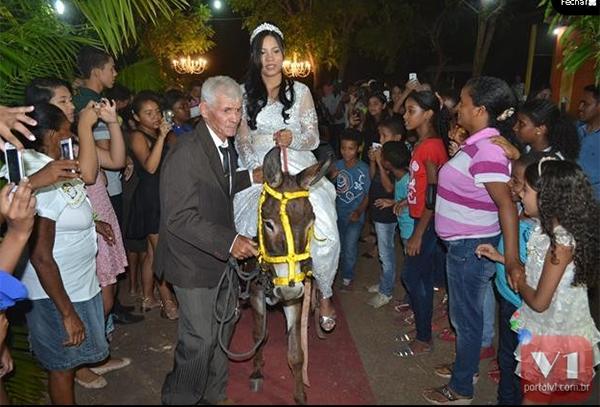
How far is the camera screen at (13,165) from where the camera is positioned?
2.44 m

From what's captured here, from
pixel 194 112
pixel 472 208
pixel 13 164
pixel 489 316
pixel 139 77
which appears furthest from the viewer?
pixel 139 77

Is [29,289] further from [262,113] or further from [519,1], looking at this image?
[519,1]

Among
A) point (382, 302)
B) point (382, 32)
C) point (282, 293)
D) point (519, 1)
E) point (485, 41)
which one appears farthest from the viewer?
point (382, 32)

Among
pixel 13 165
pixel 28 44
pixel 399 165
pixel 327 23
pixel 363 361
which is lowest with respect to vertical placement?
pixel 363 361

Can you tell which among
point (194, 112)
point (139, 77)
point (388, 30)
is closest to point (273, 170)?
point (194, 112)

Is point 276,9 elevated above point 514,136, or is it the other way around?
point 276,9

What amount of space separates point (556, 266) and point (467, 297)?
1107mm

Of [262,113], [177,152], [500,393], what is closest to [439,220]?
[500,393]

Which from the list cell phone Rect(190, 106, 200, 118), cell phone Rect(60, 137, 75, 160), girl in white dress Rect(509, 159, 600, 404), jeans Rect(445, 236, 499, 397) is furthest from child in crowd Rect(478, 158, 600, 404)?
cell phone Rect(190, 106, 200, 118)

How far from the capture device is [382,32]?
2361cm

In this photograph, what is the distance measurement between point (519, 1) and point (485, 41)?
179 inches

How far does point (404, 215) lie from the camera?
17.9 feet

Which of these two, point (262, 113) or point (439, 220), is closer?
point (439, 220)

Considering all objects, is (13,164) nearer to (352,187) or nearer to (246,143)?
(246,143)
